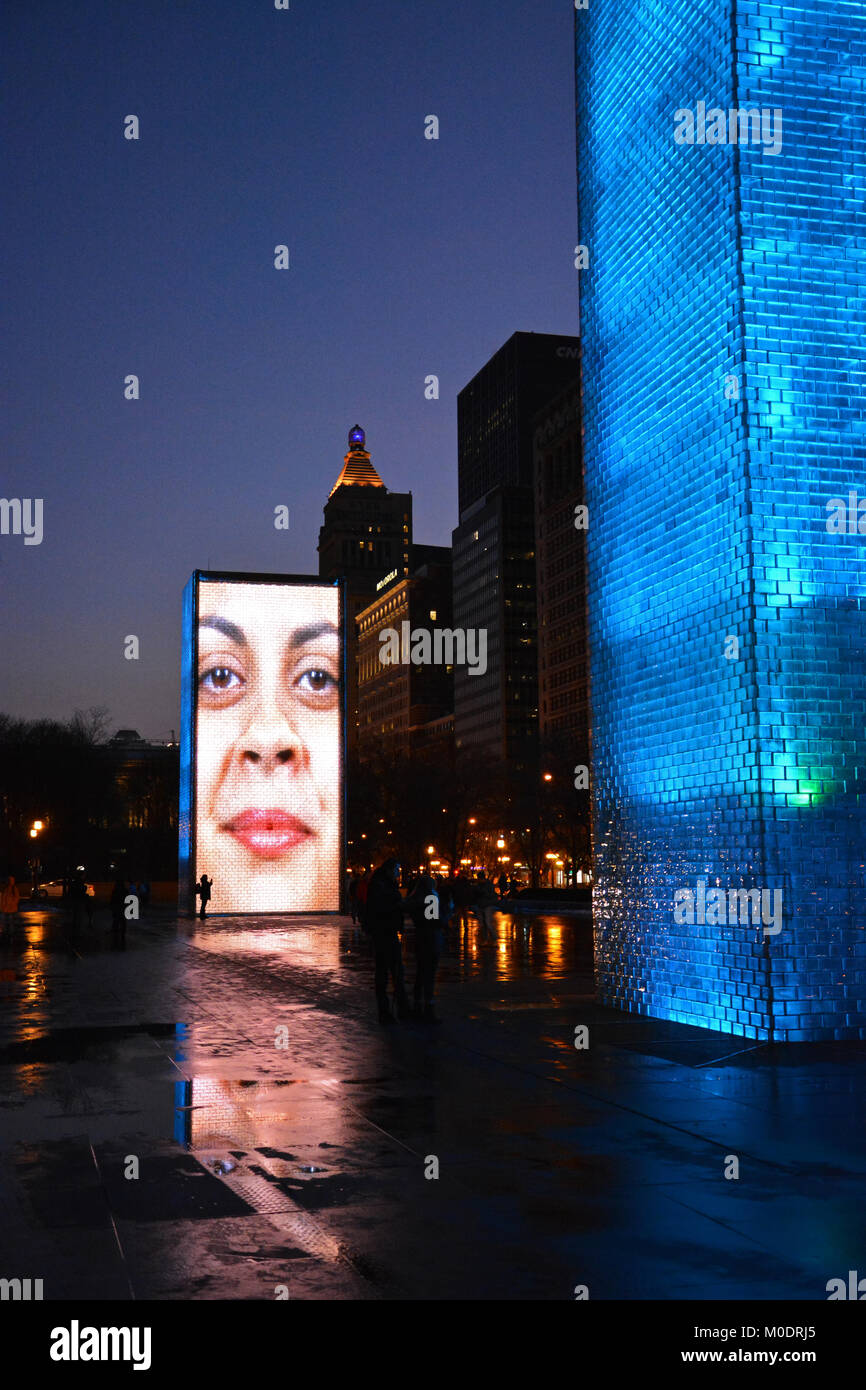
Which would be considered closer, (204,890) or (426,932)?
(426,932)

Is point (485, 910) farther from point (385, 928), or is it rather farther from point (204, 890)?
point (385, 928)

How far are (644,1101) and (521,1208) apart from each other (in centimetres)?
343

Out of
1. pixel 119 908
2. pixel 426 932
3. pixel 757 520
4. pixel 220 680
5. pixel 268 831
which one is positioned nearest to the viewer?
pixel 757 520

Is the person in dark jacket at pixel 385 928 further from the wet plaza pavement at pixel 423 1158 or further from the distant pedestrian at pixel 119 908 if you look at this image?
the distant pedestrian at pixel 119 908

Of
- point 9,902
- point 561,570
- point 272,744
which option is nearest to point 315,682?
point 272,744

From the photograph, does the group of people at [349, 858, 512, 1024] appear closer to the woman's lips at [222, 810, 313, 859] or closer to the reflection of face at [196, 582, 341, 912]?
the reflection of face at [196, 582, 341, 912]

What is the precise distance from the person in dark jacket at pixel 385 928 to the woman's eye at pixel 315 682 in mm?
33911

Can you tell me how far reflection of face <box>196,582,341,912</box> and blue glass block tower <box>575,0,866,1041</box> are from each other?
34.5 m

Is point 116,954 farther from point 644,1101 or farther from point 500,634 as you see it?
point 500,634

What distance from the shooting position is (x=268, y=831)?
50.8 meters

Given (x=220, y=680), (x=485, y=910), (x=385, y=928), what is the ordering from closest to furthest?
(x=385, y=928), (x=485, y=910), (x=220, y=680)

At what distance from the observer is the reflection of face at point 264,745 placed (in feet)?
164

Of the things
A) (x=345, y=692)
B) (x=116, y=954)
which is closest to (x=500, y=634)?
(x=345, y=692)

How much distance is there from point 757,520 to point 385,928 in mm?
7052
